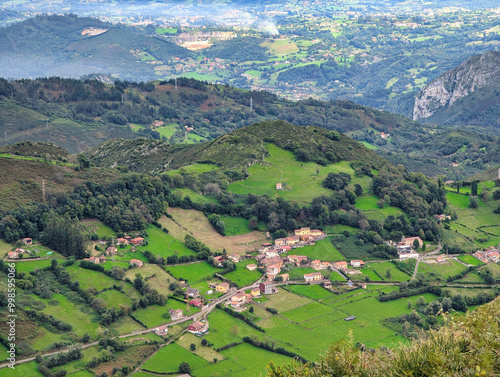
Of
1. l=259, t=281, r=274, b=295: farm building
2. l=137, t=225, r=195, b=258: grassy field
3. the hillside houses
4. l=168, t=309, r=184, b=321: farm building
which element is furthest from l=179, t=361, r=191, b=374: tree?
l=137, t=225, r=195, b=258: grassy field

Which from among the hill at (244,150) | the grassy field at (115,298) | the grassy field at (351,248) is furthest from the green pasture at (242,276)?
the hill at (244,150)

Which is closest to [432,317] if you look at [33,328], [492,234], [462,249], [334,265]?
[334,265]

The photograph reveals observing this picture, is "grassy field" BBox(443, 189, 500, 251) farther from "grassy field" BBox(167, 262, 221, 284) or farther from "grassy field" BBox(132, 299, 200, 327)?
"grassy field" BBox(132, 299, 200, 327)

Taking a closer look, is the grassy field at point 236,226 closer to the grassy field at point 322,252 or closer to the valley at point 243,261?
the valley at point 243,261

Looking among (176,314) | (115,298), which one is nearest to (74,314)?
(115,298)

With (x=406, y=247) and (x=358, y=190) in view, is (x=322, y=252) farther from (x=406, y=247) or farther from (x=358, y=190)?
(x=358, y=190)

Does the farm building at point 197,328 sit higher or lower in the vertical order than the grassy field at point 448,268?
higher
